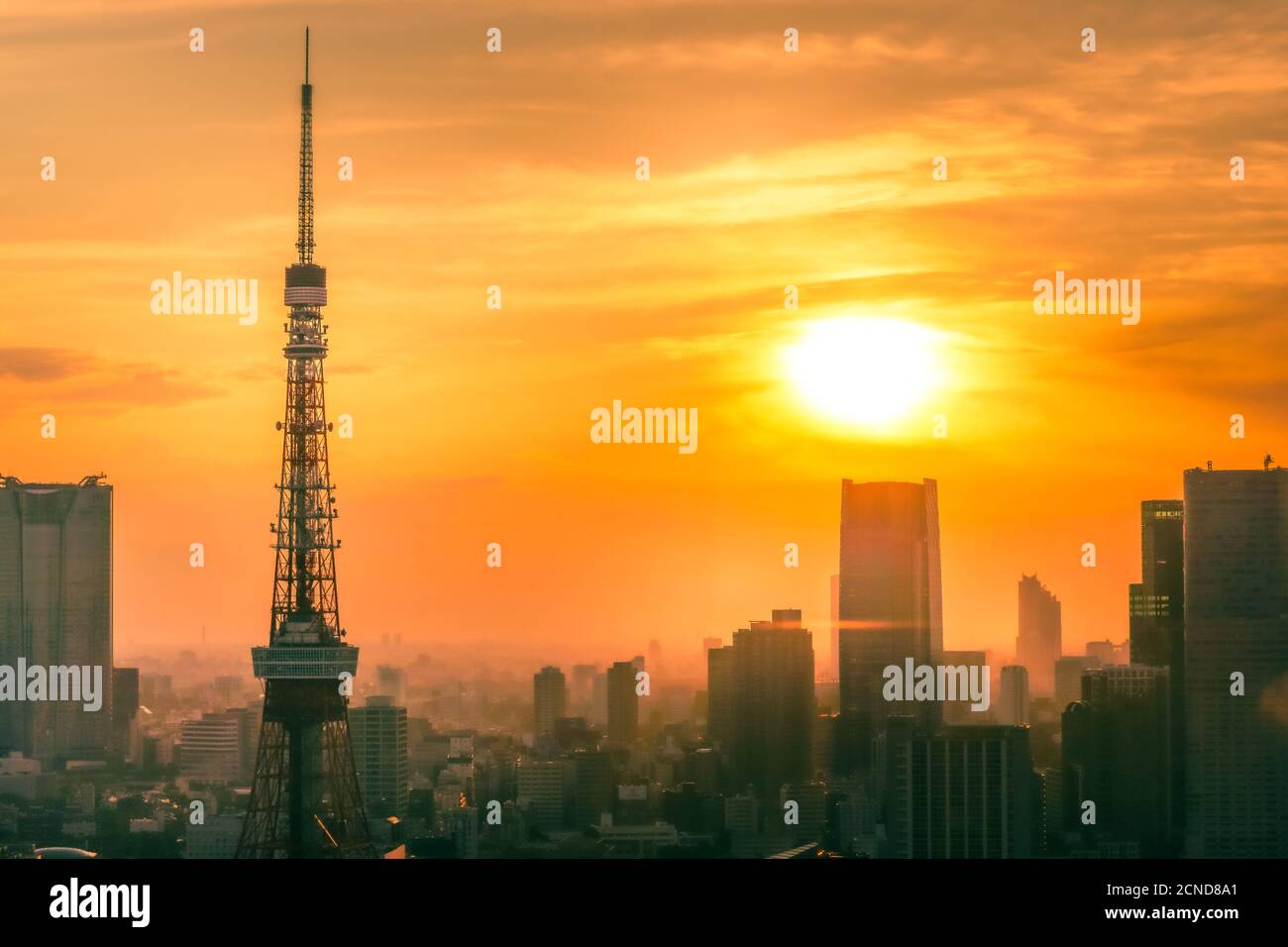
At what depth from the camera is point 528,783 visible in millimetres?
46000

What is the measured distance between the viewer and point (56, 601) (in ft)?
179

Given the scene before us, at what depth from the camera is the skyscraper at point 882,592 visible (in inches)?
2037

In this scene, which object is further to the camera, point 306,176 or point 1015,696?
point 1015,696

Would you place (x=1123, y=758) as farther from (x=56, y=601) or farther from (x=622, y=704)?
(x=56, y=601)

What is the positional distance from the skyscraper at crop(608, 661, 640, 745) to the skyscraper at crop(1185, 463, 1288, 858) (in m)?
15.8

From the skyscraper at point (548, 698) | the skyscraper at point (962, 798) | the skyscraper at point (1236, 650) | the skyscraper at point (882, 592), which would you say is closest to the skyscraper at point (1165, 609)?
the skyscraper at point (1236, 650)

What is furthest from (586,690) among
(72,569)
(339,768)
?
(72,569)

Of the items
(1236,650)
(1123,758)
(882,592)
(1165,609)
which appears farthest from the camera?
(882,592)

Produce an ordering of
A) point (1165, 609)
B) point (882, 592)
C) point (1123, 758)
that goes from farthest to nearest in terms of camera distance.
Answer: point (882, 592)
point (1165, 609)
point (1123, 758)

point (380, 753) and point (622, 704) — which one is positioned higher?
point (622, 704)

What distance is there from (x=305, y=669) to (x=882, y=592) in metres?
20.3

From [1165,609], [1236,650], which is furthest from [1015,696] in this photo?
[1236,650]
